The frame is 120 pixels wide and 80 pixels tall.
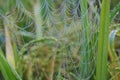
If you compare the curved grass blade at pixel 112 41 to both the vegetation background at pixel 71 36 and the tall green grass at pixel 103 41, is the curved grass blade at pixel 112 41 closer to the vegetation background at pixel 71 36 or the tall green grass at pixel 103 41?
the vegetation background at pixel 71 36

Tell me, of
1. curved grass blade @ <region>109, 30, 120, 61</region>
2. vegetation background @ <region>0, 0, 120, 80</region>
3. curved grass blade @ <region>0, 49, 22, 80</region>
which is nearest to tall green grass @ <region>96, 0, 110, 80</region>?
vegetation background @ <region>0, 0, 120, 80</region>

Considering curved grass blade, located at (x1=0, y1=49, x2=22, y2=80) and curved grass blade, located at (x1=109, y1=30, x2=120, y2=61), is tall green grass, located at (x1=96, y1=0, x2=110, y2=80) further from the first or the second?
curved grass blade, located at (x1=0, y1=49, x2=22, y2=80)

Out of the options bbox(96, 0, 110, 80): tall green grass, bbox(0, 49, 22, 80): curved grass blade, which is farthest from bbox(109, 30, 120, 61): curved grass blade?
bbox(0, 49, 22, 80): curved grass blade

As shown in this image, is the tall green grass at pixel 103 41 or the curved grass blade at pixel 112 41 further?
the curved grass blade at pixel 112 41

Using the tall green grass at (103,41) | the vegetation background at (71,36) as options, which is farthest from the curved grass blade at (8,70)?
the tall green grass at (103,41)

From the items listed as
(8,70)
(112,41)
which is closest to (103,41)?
(112,41)

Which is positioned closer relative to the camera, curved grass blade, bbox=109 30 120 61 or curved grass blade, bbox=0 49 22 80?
curved grass blade, bbox=0 49 22 80

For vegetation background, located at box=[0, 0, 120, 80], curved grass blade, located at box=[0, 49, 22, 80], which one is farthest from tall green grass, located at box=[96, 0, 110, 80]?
curved grass blade, located at box=[0, 49, 22, 80]

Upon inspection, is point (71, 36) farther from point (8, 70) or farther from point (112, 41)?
point (8, 70)

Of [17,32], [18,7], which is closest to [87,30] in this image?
[18,7]

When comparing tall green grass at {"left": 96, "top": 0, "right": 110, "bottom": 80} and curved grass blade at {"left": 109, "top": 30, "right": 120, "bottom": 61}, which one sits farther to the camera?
curved grass blade at {"left": 109, "top": 30, "right": 120, "bottom": 61}

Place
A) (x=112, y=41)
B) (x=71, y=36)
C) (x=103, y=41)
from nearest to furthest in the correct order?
(x=103, y=41), (x=112, y=41), (x=71, y=36)
